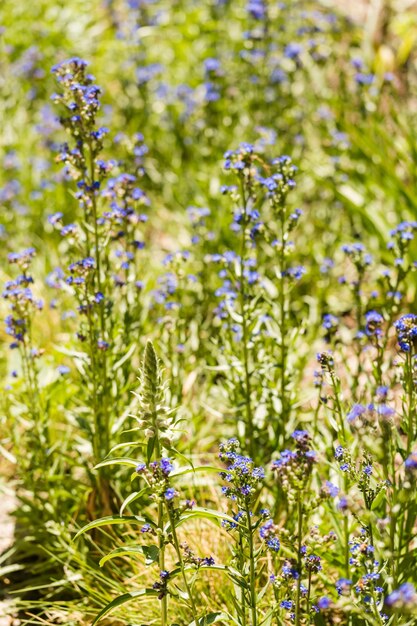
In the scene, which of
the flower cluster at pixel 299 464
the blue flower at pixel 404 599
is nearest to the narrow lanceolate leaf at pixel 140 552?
the flower cluster at pixel 299 464

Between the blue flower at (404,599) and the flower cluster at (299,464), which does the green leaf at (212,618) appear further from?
the blue flower at (404,599)

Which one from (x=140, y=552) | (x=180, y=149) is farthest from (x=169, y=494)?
(x=180, y=149)

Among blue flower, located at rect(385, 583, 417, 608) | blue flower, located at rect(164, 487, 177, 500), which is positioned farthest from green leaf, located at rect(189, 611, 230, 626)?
blue flower, located at rect(385, 583, 417, 608)

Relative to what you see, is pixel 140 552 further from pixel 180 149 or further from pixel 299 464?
pixel 180 149

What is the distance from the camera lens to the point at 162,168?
675cm

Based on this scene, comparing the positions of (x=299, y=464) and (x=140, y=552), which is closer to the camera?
(x=299, y=464)

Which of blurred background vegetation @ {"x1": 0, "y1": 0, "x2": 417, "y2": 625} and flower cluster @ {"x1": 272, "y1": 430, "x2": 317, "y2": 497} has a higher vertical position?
blurred background vegetation @ {"x1": 0, "y1": 0, "x2": 417, "y2": 625}

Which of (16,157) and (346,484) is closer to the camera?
(346,484)

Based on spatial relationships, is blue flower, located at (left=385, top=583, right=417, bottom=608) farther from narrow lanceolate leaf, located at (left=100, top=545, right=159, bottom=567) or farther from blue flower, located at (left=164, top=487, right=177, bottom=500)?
narrow lanceolate leaf, located at (left=100, top=545, right=159, bottom=567)

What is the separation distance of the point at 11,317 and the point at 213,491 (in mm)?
1216

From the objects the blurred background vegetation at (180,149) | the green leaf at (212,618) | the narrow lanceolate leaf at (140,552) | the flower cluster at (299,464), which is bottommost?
the green leaf at (212,618)

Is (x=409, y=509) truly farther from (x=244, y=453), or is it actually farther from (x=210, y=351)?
(x=210, y=351)

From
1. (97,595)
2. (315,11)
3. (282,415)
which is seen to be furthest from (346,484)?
(315,11)

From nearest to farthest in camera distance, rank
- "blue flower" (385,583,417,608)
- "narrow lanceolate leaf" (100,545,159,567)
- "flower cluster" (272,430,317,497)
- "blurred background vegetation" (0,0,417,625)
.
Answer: "blue flower" (385,583,417,608) < "flower cluster" (272,430,317,497) < "narrow lanceolate leaf" (100,545,159,567) < "blurred background vegetation" (0,0,417,625)
